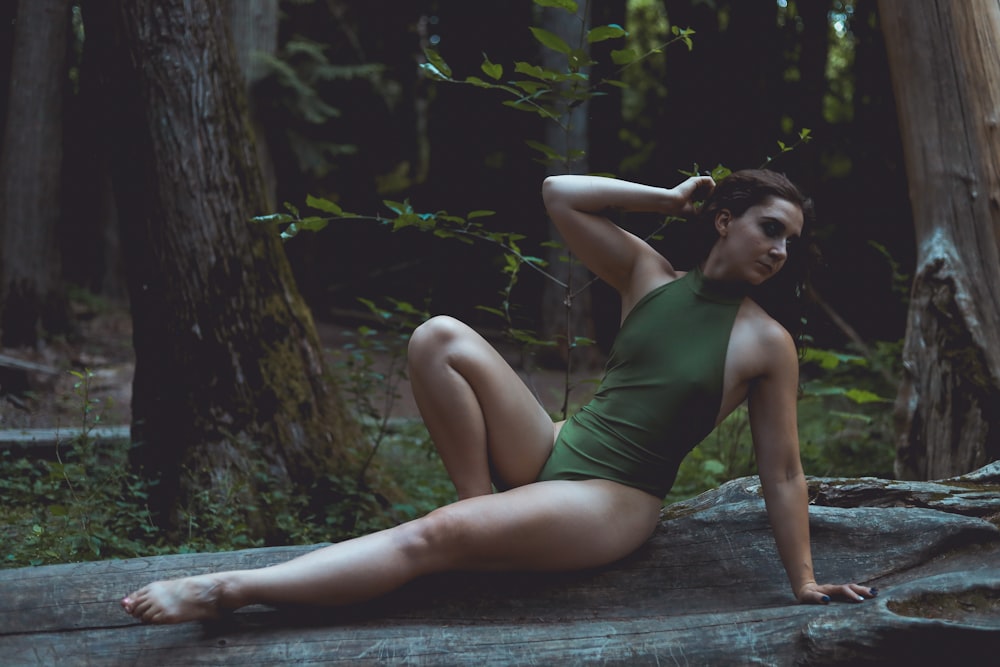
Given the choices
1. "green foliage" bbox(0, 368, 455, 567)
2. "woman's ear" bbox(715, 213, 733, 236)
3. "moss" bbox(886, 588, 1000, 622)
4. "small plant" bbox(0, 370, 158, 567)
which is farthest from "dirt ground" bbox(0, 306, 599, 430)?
"moss" bbox(886, 588, 1000, 622)

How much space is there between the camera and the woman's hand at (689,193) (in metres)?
2.94

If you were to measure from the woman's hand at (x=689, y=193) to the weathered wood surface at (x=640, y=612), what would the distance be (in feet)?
3.73

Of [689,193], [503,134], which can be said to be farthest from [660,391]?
[503,134]

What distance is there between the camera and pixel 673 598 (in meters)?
3.04

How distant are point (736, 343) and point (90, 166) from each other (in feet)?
53.0

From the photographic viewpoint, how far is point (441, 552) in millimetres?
2686

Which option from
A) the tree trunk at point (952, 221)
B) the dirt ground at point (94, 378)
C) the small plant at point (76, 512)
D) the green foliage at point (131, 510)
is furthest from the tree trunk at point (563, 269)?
the small plant at point (76, 512)

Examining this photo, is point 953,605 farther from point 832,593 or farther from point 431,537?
point 431,537

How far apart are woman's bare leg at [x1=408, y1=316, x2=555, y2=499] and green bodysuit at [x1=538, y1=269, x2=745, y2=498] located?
0.12 metres

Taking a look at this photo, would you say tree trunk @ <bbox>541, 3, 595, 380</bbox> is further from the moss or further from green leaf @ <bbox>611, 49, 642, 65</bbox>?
the moss

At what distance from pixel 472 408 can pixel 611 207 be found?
80 cm

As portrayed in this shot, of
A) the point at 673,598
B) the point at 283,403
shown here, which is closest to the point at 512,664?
the point at 673,598

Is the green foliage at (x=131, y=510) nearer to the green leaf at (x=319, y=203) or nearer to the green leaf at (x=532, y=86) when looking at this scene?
the green leaf at (x=319, y=203)

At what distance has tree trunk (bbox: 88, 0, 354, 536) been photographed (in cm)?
450
